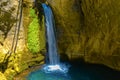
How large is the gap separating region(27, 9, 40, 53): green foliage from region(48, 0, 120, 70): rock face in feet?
4.50

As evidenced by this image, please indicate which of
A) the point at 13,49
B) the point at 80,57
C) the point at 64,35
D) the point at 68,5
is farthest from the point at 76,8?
Result: the point at 13,49

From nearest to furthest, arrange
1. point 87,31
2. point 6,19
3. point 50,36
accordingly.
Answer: point 6,19
point 87,31
point 50,36

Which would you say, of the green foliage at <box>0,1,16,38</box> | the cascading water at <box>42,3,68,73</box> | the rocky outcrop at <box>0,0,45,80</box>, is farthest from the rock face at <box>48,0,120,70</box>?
the green foliage at <box>0,1,16,38</box>

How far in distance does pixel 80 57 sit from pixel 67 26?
2.14 m

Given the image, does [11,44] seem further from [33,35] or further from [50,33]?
[50,33]

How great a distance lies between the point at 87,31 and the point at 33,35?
10.9ft

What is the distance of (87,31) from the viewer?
1552 cm

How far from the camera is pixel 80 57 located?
16.1 meters

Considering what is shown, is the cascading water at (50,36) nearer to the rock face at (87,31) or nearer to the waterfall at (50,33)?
the waterfall at (50,33)

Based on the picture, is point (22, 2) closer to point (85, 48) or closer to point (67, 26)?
point (67, 26)

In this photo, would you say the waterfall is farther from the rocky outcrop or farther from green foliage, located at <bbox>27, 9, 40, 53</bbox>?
the rocky outcrop

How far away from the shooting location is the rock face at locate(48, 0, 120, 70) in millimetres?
13922

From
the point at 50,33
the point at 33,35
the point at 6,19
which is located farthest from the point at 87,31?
the point at 6,19

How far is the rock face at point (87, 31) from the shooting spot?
13.9 m
